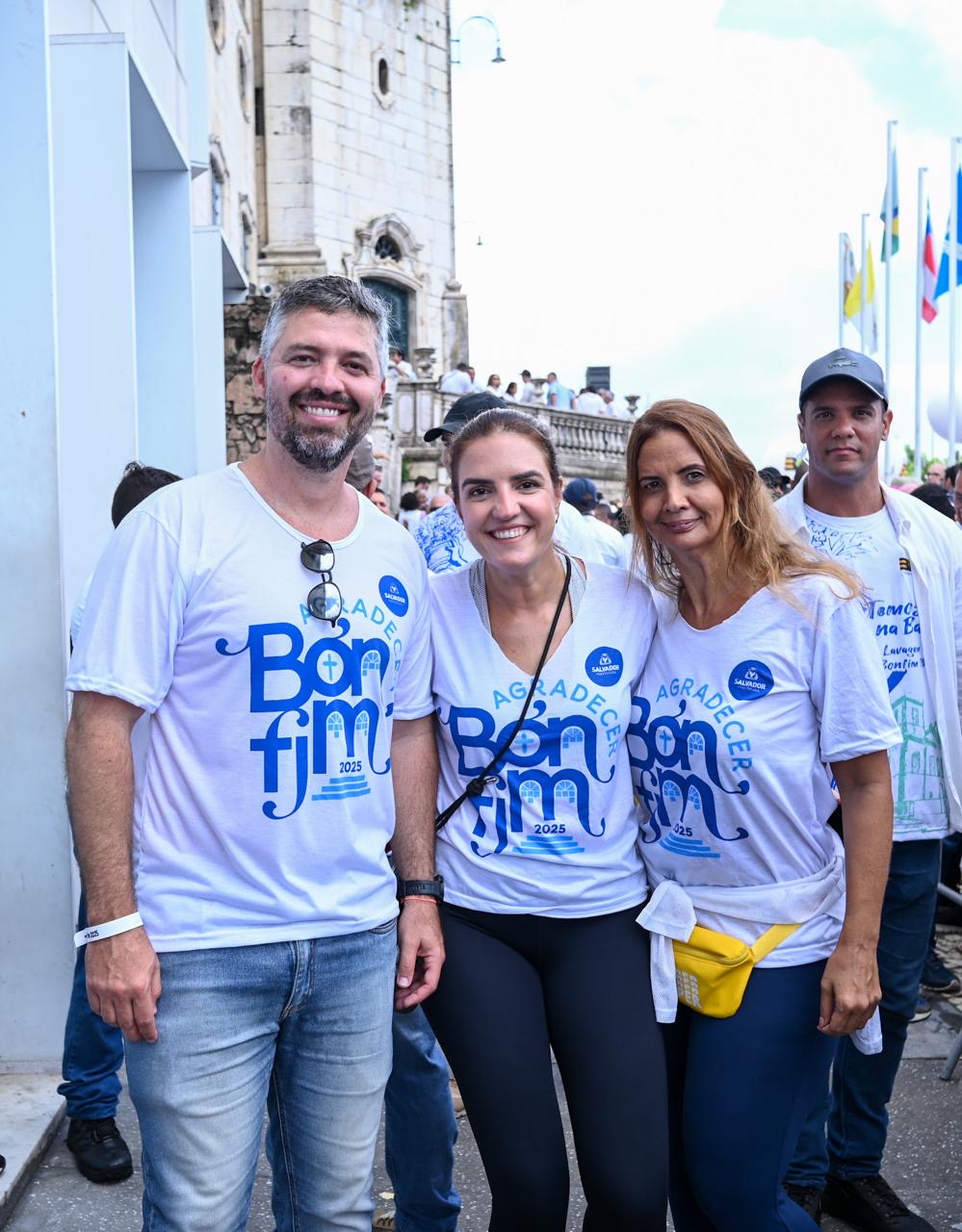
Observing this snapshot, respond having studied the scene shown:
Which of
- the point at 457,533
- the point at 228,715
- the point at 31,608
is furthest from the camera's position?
the point at 31,608

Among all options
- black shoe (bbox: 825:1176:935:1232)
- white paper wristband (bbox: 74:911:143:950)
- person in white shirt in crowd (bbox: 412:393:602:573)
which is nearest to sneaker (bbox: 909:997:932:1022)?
black shoe (bbox: 825:1176:935:1232)

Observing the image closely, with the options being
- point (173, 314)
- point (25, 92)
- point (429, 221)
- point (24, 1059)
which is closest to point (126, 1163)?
point (24, 1059)

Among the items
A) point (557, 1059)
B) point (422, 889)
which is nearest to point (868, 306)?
point (422, 889)

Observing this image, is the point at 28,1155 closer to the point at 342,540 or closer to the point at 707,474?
the point at 342,540

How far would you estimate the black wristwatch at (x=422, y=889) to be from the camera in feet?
9.17

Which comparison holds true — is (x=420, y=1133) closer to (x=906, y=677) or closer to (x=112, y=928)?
(x=112, y=928)

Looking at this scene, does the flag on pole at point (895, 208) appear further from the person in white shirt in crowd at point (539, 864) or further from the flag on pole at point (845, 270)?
the person in white shirt in crowd at point (539, 864)

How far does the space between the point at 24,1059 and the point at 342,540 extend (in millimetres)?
2981

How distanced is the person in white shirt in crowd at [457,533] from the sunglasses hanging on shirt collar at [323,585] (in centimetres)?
162

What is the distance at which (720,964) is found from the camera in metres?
2.66

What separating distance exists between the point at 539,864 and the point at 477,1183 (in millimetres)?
1689

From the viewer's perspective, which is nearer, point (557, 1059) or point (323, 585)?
point (323, 585)

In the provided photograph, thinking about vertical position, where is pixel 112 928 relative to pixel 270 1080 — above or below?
above

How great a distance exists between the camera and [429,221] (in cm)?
3212
